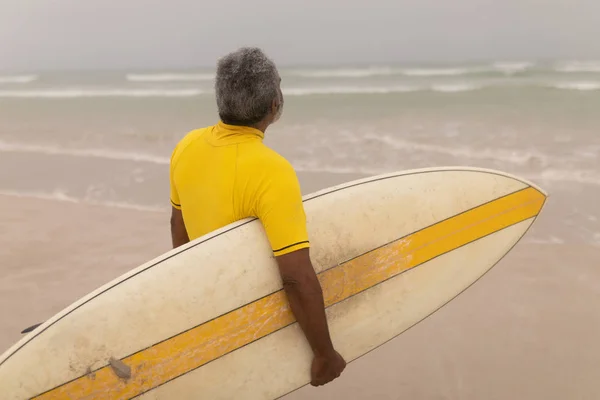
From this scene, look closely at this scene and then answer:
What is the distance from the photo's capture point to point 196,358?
1696 mm

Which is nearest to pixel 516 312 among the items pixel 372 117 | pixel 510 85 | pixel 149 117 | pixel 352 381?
pixel 352 381

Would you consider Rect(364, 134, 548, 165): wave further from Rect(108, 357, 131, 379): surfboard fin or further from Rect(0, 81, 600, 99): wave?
Rect(0, 81, 600, 99): wave

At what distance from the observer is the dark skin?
4.51 ft

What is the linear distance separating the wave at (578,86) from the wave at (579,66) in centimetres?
328

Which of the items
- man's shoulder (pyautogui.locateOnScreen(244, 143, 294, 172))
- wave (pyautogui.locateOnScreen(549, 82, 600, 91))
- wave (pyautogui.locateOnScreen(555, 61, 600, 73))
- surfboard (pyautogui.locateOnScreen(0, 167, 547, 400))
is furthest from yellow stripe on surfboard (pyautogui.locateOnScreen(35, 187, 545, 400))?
wave (pyautogui.locateOnScreen(555, 61, 600, 73))

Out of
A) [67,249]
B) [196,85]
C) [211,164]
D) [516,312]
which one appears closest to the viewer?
[211,164]

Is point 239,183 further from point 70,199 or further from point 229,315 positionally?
point 70,199

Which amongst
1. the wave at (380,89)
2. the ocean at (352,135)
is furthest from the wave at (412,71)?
the wave at (380,89)

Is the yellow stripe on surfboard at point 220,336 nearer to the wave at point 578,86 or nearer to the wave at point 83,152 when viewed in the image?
the wave at point 83,152

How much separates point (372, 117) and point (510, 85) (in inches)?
198

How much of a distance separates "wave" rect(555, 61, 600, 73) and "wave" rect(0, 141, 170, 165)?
1334cm

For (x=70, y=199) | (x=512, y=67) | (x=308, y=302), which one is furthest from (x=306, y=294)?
(x=512, y=67)

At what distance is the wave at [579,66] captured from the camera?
604 inches

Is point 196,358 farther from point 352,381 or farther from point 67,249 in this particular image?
point 67,249
